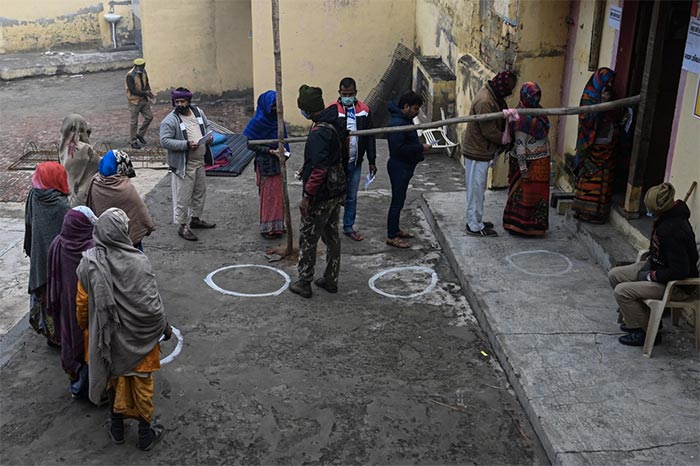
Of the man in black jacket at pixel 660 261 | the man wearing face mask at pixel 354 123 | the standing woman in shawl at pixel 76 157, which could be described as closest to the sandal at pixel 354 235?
the man wearing face mask at pixel 354 123

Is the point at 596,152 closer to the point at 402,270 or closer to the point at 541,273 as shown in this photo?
the point at 541,273

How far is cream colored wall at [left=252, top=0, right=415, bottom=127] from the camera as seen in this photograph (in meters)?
12.7

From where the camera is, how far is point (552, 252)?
712 centimetres

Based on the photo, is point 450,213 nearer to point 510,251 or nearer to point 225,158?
point 510,251

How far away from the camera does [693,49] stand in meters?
5.83

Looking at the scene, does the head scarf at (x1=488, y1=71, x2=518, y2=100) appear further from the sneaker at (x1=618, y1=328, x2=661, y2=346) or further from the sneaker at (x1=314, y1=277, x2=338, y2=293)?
the sneaker at (x1=618, y1=328, x2=661, y2=346)

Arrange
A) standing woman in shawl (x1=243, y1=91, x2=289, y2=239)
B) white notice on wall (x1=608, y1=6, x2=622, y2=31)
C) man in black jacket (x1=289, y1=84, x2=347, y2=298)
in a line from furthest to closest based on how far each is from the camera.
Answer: standing woman in shawl (x1=243, y1=91, x2=289, y2=239) < white notice on wall (x1=608, y1=6, x2=622, y2=31) < man in black jacket (x1=289, y1=84, x2=347, y2=298)

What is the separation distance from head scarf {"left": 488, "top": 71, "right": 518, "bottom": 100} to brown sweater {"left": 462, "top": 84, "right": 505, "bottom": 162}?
0.17ft

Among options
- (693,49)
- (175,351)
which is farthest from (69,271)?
(693,49)

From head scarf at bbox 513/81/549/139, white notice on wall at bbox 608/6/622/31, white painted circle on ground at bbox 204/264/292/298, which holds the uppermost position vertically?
white notice on wall at bbox 608/6/622/31

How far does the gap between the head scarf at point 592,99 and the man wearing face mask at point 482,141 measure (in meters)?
0.70

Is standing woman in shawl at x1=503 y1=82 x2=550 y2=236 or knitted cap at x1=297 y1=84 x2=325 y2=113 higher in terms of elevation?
knitted cap at x1=297 y1=84 x2=325 y2=113

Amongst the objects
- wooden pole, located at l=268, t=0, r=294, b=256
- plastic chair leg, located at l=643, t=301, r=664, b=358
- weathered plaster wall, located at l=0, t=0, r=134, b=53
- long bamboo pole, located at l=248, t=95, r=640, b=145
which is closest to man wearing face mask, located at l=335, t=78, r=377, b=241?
long bamboo pole, located at l=248, t=95, r=640, b=145

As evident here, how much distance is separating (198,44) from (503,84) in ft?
32.0
